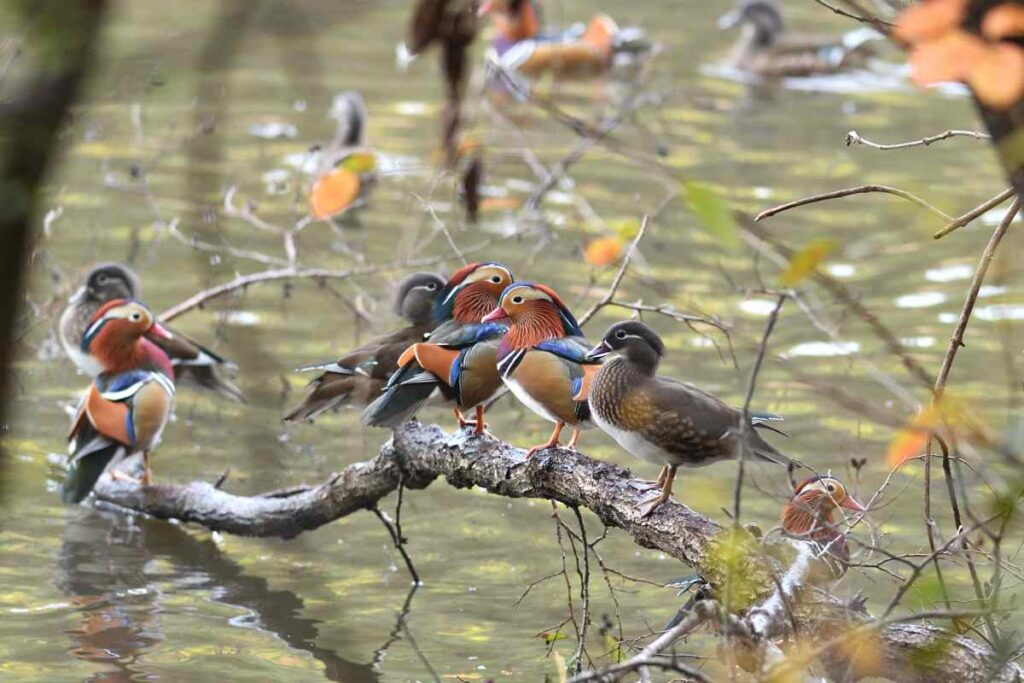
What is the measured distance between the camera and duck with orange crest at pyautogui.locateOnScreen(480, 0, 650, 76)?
14.6 m

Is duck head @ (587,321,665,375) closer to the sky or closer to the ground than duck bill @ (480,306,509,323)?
closer to the sky

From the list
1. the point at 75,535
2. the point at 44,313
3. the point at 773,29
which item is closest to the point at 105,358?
the point at 75,535

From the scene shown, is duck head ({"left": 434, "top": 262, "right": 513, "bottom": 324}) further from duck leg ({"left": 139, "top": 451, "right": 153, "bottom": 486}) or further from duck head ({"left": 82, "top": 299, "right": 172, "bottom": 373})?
duck leg ({"left": 139, "top": 451, "right": 153, "bottom": 486})

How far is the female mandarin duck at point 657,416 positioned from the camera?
4480 millimetres

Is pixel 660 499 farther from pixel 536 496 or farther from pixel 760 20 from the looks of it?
pixel 760 20

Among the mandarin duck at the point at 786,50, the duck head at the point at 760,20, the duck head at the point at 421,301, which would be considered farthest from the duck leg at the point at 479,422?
the duck head at the point at 760,20

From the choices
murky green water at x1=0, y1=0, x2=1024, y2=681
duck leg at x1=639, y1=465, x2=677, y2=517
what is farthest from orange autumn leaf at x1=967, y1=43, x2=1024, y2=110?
duck leg at x1=639, y1=465, x2=677, y2=517

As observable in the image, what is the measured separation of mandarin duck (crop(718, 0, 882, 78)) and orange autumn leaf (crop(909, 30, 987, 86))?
13.4 metres

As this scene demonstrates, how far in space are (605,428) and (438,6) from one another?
2607 millimetres

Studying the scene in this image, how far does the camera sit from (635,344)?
4.74 metres

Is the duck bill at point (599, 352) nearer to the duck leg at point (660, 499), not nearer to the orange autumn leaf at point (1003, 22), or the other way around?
the duck leg at point (660, 499)

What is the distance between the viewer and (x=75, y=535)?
266 inches

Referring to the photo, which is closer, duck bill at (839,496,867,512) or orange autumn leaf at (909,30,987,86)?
orange autumn leaf at (909,30,987,86)

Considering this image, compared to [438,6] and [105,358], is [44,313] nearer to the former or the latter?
[105,358]
